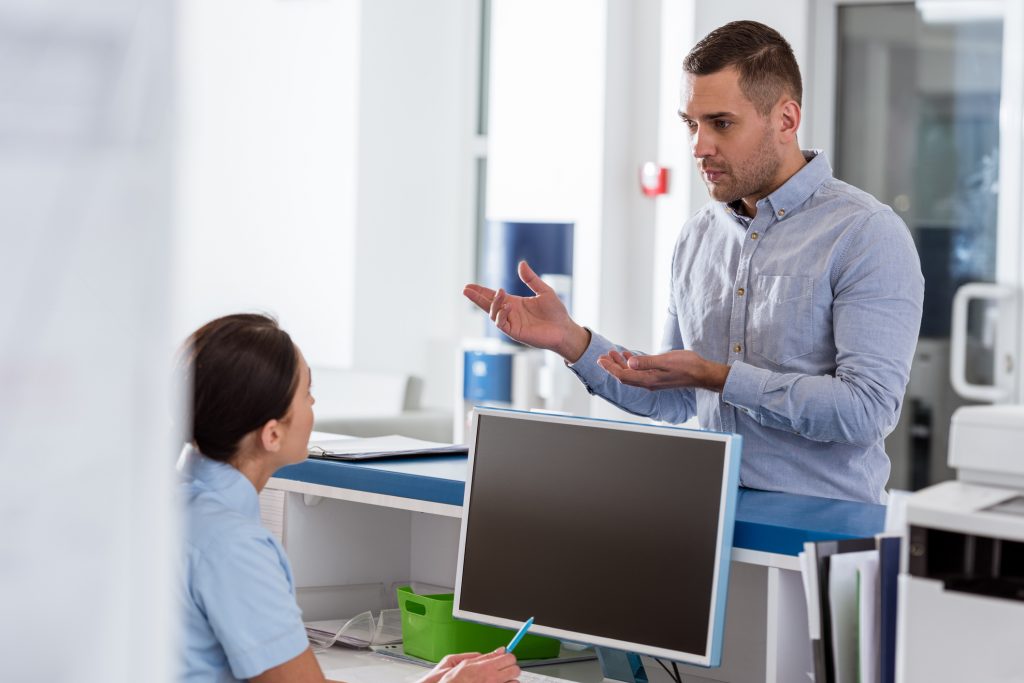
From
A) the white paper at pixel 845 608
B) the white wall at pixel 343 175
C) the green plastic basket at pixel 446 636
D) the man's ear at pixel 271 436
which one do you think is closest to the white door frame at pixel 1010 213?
the green plastic basket at pixel 446 636

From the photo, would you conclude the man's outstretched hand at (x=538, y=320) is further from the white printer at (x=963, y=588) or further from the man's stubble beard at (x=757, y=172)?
the white printer at (x=963, y=588)

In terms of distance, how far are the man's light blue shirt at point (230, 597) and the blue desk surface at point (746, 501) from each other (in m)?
0.51

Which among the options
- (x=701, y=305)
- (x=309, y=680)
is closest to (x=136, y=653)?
(x=309, y=680)

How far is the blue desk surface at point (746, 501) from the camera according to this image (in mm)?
1577

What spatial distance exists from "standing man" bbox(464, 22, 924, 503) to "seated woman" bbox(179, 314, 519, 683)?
0.58 metres

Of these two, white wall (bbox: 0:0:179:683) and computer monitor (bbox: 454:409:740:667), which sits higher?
white wall (bbox: 0:0:179:683)

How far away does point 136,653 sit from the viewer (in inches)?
24.4

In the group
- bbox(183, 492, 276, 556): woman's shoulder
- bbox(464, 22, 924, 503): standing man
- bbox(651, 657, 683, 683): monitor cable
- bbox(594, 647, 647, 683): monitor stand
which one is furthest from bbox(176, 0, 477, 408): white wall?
bbox(183, 492, 276, 556): woman's shoulder

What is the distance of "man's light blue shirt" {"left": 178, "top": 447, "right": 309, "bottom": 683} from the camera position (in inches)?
56.0

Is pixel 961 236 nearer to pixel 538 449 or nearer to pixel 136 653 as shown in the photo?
pixel 538 449

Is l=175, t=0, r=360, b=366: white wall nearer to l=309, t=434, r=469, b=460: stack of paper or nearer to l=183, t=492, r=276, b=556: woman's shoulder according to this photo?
l=309, t=434, r=469, b=460: stack of paper

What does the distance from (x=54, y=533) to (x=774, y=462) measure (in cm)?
155

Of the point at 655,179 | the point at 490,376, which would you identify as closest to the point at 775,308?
the point at 655,179

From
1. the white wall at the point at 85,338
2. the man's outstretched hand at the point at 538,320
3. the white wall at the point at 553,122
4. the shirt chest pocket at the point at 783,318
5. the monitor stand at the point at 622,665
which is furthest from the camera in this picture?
the white wall at the point at 553,122
